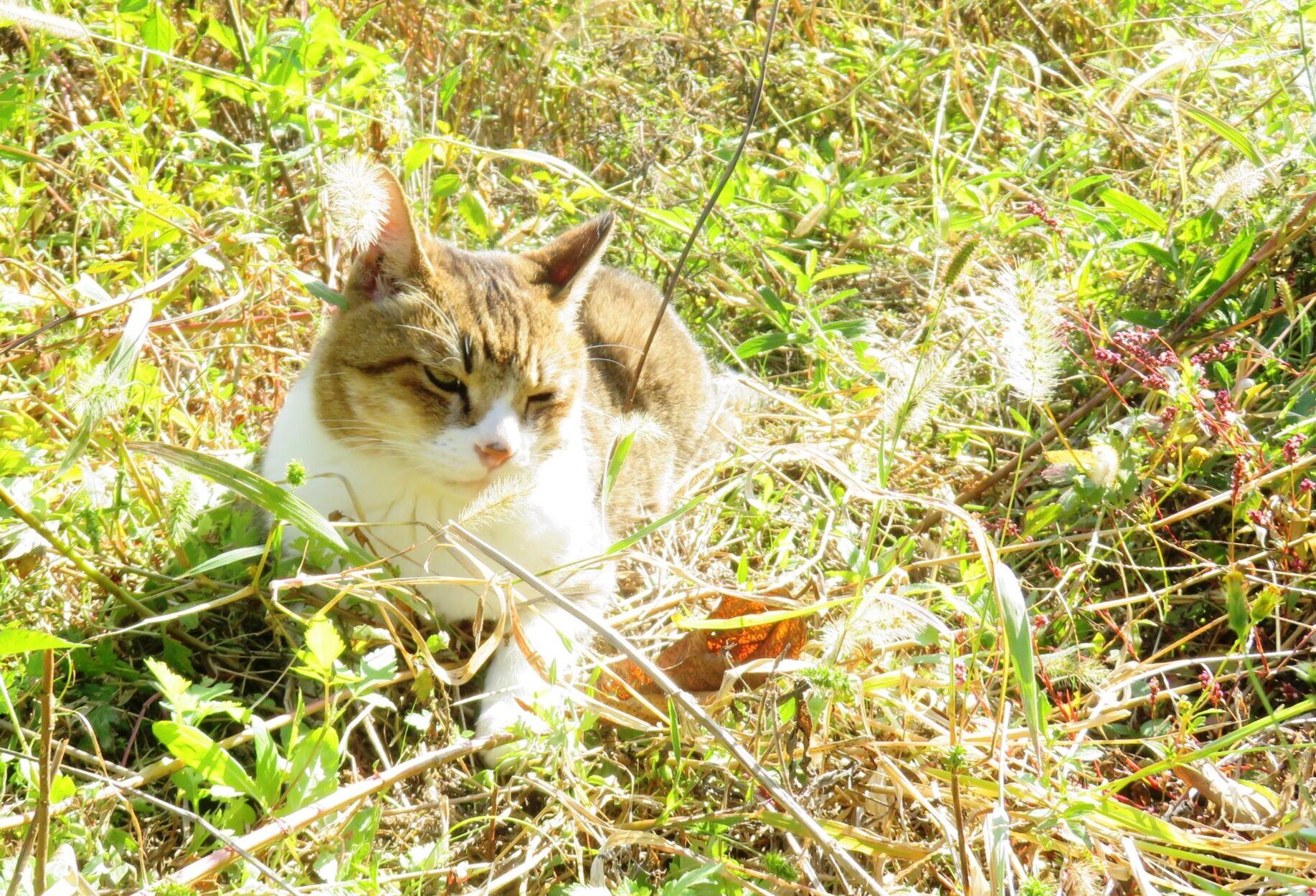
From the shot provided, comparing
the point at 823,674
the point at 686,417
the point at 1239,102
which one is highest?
the point at 1239,102

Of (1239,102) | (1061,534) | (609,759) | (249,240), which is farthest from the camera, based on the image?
(1239,102)

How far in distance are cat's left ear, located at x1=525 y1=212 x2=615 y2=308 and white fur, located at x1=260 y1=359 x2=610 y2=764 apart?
401 mm

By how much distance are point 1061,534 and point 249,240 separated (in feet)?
7.16

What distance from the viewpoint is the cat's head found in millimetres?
2531

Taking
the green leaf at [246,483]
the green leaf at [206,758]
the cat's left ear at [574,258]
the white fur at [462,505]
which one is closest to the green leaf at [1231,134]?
the cat's left ear at [574,258]

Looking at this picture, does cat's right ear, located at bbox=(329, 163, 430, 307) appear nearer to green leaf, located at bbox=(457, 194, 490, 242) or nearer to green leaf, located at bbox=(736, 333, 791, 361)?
green leaf, located at bbox=(457, 194, 490, 242)

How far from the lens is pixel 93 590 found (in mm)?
2461

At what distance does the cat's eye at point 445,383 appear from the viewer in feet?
8.53

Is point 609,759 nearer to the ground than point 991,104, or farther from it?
nearer to the ground

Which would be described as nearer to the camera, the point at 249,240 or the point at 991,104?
the point at 249,240

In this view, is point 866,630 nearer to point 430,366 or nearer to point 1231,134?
point 430,366

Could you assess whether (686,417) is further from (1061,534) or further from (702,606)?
(1061,534)

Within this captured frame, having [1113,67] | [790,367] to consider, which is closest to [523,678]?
[790,367]

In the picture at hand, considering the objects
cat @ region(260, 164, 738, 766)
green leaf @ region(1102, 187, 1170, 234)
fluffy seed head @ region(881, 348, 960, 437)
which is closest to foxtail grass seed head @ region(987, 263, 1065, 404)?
fluffy seed head @ region(881, 348, 960, 437)
